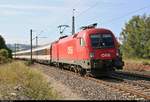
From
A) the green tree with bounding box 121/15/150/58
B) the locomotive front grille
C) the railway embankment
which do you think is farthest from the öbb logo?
the green tree with bounding box 121/15/150/58

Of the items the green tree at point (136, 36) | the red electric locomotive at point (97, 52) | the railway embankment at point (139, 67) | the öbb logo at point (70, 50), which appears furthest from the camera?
the green tree at point (136, 36)

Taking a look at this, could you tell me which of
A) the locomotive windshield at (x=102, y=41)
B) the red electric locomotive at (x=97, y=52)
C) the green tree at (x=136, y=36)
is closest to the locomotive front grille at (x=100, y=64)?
the red electric locomotive at (x=97, y=52)

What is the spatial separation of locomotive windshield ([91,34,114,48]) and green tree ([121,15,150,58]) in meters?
62.7

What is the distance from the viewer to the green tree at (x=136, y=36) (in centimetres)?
9202

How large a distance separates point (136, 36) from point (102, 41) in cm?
7056

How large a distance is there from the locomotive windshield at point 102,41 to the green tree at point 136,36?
2468 inches

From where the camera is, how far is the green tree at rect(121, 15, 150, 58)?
9202 cm

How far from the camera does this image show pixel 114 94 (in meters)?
16.9

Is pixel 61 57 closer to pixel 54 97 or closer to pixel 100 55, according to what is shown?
pixel 100 55

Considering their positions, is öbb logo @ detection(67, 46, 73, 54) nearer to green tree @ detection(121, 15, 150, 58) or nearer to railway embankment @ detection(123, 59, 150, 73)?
railway embankment @ detection(123, 59, 150, 73)

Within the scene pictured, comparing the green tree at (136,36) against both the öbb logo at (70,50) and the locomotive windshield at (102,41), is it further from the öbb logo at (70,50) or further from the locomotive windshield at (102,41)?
the locomotive windshield at (102,41)

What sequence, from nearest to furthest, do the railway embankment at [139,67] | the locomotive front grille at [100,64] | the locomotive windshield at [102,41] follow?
1. the locomotive front grille at [100,64]
2. the locomotive windshield at [102,41]
3. the railway embankment at [139,67]

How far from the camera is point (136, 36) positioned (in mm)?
95000

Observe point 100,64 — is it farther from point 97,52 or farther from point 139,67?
point 139,67
